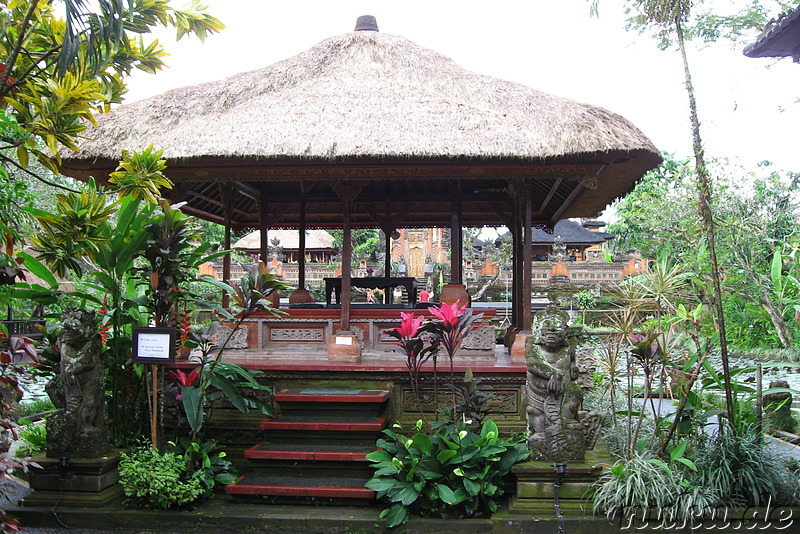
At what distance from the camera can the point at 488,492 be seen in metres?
4.63

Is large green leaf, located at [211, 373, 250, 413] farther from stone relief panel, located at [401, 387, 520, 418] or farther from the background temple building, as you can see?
the background temple building

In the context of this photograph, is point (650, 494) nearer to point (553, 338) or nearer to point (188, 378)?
point (553, 338)

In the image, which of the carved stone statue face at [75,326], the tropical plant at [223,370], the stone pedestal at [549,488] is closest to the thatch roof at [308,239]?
the tropical plant at [223,370]

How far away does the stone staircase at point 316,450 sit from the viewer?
4918mm

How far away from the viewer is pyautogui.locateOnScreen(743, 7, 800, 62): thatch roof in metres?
5.42

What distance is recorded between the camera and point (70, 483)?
4965 mm

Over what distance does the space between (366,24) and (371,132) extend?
3502mm

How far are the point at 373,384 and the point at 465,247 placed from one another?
90.5 feet

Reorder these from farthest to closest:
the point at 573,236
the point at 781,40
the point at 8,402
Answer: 1. the point at 573,236
2. the point at 781,40
3. the point at 8,402

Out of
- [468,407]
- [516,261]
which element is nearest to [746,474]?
[468,407]

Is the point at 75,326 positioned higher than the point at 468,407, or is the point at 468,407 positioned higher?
the point at 75,326

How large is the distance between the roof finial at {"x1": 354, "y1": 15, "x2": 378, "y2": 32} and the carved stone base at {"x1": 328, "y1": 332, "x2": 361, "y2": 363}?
490cm

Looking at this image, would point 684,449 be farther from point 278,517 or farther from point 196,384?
point 196,384

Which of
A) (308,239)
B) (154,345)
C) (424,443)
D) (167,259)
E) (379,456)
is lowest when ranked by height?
(379,456)
